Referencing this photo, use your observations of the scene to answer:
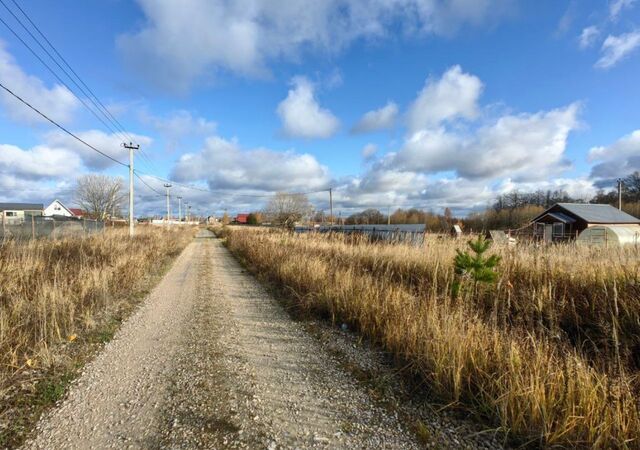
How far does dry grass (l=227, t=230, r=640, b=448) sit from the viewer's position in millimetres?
2777

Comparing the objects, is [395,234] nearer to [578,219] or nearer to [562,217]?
[578,219]

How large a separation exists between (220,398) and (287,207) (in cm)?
5742

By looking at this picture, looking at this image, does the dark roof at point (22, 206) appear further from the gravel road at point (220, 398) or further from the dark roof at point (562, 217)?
the dark roof at point (562, 217)

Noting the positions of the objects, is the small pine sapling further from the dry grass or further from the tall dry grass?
the tall dry grass

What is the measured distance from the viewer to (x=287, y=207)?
60500 mm

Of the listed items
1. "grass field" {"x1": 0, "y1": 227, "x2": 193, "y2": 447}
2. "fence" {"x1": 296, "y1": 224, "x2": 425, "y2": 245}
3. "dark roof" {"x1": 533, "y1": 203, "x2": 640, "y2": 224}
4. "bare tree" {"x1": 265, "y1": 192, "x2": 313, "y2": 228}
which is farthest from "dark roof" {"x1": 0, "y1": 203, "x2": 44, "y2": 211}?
"dark roof" {"x1": 533, "y1": 203, "x2": 640, "y2": 224}

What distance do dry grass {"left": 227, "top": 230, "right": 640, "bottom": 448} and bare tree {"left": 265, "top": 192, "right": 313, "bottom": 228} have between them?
163ft

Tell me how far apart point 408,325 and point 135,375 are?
3.67 meters

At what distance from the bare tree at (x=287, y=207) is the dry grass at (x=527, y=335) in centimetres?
4959

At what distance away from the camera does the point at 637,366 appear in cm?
399

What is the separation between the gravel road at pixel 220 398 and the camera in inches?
113

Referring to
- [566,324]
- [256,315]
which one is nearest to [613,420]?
[566,324]

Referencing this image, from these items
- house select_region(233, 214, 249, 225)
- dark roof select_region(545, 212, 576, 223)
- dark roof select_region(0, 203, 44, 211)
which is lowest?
dark roof select_region(545, 212, 576, 223)

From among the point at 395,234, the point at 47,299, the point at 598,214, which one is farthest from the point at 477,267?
the point at 598,214
